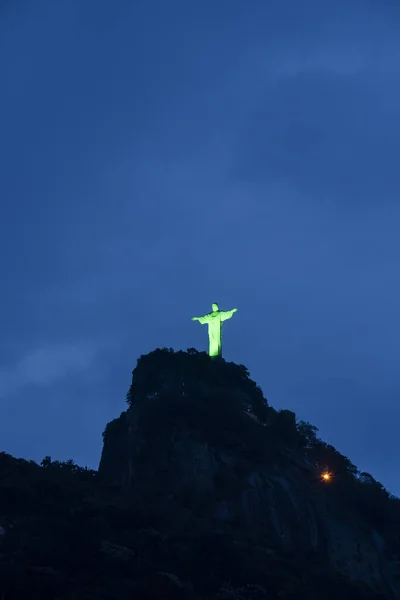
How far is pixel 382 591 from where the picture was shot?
5216 centimetres

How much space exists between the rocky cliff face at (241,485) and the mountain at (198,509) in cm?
9

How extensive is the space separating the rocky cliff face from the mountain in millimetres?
90

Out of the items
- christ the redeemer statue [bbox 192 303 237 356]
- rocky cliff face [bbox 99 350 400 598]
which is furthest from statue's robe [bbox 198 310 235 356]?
rocky cliff face [bbox 99 350 400 598]

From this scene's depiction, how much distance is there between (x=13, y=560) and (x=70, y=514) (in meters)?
8.65

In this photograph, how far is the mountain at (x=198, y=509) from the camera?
40156 millimetres

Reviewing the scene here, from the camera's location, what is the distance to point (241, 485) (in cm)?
5572

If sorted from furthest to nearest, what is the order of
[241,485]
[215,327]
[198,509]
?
[215,327] → [241,485] → [198,509]

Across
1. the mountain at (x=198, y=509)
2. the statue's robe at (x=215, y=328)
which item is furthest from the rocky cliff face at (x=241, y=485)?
the statue's robe at (x=215, y=328)

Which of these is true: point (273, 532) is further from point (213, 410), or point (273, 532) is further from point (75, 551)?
point (75, 551)

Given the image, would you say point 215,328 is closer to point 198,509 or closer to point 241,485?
point 241,485

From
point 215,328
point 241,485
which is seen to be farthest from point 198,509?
point 215,328

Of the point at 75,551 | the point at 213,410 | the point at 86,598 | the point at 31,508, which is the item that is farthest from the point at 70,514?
the point at 213,410

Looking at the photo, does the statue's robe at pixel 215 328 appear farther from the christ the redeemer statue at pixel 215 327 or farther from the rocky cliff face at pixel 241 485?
the rocky cliff face at pixel 241 485

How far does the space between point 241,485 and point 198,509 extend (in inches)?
141
